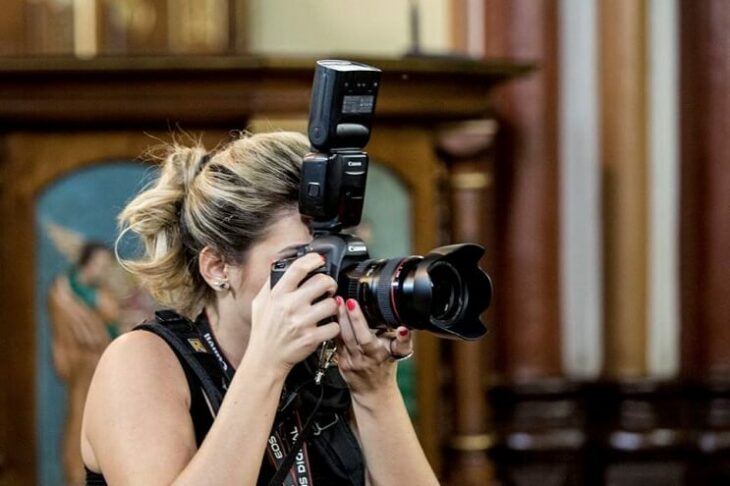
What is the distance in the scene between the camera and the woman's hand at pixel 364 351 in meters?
1.89

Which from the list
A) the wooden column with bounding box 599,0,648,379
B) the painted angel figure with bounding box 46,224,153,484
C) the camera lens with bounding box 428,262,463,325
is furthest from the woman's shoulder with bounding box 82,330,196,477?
the wooden column with bounding box 599,0,648,379

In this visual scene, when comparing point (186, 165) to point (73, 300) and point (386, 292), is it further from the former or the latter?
point (73, 300)

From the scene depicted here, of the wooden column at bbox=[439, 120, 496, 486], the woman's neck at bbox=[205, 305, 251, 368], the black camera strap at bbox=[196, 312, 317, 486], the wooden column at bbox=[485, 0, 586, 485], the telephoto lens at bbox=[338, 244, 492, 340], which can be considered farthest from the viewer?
the wooden column at bbox=[485, 0, 586, 485]

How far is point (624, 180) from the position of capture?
4285mm

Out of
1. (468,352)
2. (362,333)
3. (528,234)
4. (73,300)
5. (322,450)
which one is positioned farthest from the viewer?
(528,234)

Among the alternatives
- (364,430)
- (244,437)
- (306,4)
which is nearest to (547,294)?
(306,4)

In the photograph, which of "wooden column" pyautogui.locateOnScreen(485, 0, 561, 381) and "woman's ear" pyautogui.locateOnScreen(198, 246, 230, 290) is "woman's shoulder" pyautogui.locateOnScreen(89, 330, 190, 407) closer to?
"woman's ear" pyautogui.locateOnScreen(198, 246, 230, 290)

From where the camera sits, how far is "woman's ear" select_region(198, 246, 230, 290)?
2059mm

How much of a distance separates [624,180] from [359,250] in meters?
2.50

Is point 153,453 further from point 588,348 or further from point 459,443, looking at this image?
point 588,348

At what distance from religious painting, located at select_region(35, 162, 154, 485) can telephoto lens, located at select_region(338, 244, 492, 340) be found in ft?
5.28

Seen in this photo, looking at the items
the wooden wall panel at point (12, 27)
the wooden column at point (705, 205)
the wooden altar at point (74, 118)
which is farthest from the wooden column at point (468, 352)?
the wooden wall panel at point (12, 27)

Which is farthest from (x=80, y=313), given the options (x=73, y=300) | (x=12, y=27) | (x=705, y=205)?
(x=705, y=205)

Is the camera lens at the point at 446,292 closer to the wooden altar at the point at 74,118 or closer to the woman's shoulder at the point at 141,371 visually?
the woman's shoulder at the point at 141,371
